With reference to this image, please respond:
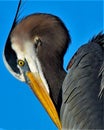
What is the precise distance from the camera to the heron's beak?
11.5 ft

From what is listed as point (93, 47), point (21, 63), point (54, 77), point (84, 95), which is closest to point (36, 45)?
point (21, 63)

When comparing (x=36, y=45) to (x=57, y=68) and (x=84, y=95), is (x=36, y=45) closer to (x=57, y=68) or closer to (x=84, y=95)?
(x=57, y=68)

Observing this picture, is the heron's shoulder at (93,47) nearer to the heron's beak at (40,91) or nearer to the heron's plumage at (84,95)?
the heron's plumage at (84,95)

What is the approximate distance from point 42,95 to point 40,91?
0.04 metres

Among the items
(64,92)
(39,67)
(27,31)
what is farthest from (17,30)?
(64,92)

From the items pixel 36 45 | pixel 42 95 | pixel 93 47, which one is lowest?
pixel 42 95

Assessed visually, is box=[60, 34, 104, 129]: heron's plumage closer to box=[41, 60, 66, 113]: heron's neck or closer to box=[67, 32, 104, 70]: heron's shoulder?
box=[67, 32, 104, 70]: heron's shoulder

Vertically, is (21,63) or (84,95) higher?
(21,63)

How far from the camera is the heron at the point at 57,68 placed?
9.27ft

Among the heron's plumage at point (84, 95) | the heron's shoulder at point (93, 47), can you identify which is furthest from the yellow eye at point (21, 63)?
the heron's plumage at point (84, 95)

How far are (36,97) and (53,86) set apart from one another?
0.84 feet

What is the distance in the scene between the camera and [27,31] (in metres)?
4.16

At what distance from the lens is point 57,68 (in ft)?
12.8

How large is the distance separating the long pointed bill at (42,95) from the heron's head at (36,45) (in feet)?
0.30
